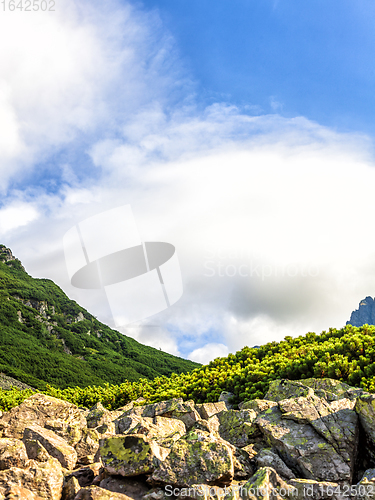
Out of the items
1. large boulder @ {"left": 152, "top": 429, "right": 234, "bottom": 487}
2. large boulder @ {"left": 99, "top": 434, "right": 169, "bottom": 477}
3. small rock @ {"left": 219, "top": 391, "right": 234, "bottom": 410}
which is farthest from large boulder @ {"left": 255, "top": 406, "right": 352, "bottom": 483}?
small rock @ {"left": 219, "top": 391, "right": 234, "bottom": 410}

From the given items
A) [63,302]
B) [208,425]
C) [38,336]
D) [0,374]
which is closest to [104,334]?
[63,302]

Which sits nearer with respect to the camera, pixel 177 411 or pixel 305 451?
pixel 305 451

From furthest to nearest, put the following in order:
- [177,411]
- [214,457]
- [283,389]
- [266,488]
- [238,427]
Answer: [283,389] < [177,411] < [238,427] < [214,457] < [266,488]

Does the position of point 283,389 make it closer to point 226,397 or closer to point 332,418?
point 332,418

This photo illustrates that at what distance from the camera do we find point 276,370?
13.7 meters

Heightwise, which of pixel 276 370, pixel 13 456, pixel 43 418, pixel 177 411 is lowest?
pixel 13 456

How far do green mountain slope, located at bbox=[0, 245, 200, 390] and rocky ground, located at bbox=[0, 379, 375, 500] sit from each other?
86243 mm

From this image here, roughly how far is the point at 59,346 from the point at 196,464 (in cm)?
14463

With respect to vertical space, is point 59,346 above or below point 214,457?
above

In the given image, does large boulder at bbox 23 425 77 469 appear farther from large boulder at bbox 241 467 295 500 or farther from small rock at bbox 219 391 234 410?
small rock at bbox 219 391 234 410

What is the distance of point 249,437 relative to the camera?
7785 mm

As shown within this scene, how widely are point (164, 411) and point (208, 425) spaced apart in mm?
2242

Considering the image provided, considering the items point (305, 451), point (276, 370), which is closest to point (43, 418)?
point (305, 451)

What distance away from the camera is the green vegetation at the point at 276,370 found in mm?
11953
